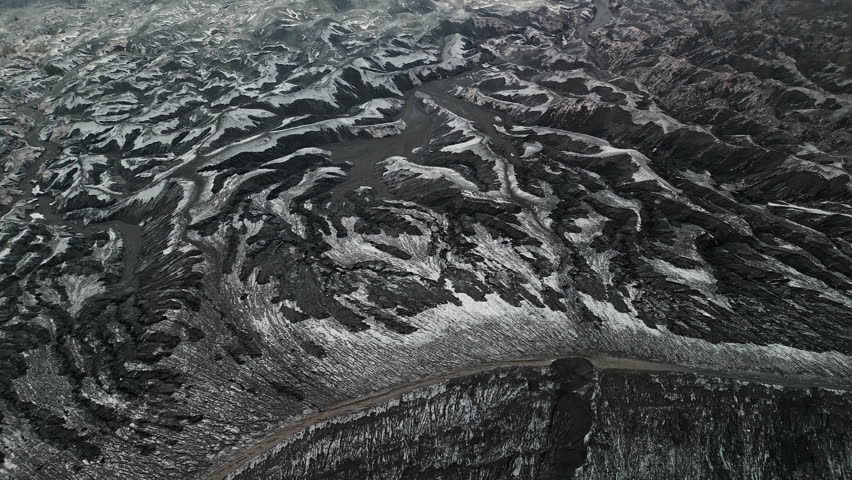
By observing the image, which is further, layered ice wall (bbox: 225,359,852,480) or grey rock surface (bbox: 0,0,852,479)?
grey rock surface (bbox: 0,0,852,479)

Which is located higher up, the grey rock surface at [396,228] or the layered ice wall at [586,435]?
the layered ice wall at [586,435]

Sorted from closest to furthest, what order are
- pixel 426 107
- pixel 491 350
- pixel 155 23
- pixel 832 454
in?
pixel 832 454, pixel 491 350, pixel 426 107, pixel 155 23

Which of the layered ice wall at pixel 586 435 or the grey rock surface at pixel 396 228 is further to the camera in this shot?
the grey rock surface at pixel 396 228

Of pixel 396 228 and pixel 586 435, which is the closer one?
pixel 586 435

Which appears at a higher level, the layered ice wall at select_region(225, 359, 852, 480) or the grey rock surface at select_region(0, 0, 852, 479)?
the layered ice wall at select_region(225, 359, 852, 480)

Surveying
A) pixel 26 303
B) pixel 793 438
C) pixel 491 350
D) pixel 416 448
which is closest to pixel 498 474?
pixel 416 448

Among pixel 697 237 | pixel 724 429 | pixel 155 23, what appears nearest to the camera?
pixel 724 429

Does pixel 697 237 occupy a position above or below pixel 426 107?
above

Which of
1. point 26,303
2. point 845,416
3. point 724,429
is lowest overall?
point 26,303

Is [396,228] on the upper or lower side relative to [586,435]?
lower

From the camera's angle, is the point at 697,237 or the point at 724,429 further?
the point at 697,237

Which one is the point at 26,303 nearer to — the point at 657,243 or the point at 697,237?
the point at 657,243
